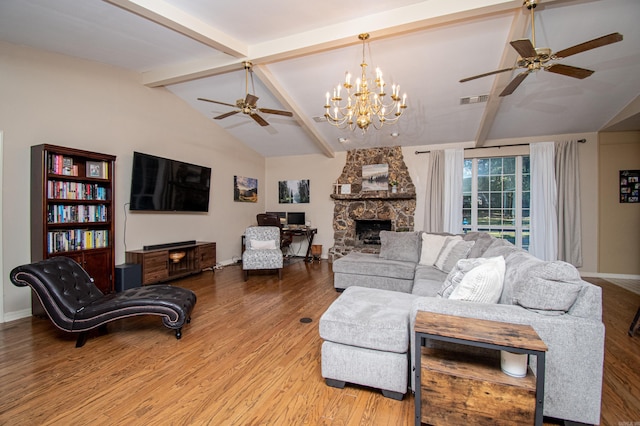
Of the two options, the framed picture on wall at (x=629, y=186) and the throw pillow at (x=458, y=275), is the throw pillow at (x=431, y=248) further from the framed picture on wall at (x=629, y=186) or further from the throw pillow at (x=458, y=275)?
the framed picture on wall at (x=629, y=186)

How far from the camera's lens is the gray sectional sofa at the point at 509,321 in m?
1.46

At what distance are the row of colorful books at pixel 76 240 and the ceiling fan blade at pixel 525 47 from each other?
4870mm

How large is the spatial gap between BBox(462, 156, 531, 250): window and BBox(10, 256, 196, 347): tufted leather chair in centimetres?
549

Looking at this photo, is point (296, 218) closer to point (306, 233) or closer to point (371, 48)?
point (306, 233)

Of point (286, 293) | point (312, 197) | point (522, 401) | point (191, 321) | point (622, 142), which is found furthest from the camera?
point (312, 197)

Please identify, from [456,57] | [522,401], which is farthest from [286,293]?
[456,57]

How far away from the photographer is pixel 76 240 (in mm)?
3381

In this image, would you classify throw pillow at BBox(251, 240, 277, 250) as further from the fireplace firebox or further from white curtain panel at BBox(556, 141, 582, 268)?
white curtain panel at BBox(556, 141, 582, 268)

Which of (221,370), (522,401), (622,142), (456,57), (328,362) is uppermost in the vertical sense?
(456,57)

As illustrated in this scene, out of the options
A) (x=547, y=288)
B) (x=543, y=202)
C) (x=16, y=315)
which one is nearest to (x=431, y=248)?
(x=547, y=288)

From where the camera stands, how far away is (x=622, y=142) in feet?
16.1

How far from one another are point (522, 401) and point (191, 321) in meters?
2.86

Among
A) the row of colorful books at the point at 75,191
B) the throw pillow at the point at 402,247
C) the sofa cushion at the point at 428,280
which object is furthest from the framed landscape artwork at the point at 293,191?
the row of colorful books at the point at 75,191

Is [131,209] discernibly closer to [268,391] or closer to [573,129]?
[268,391]
